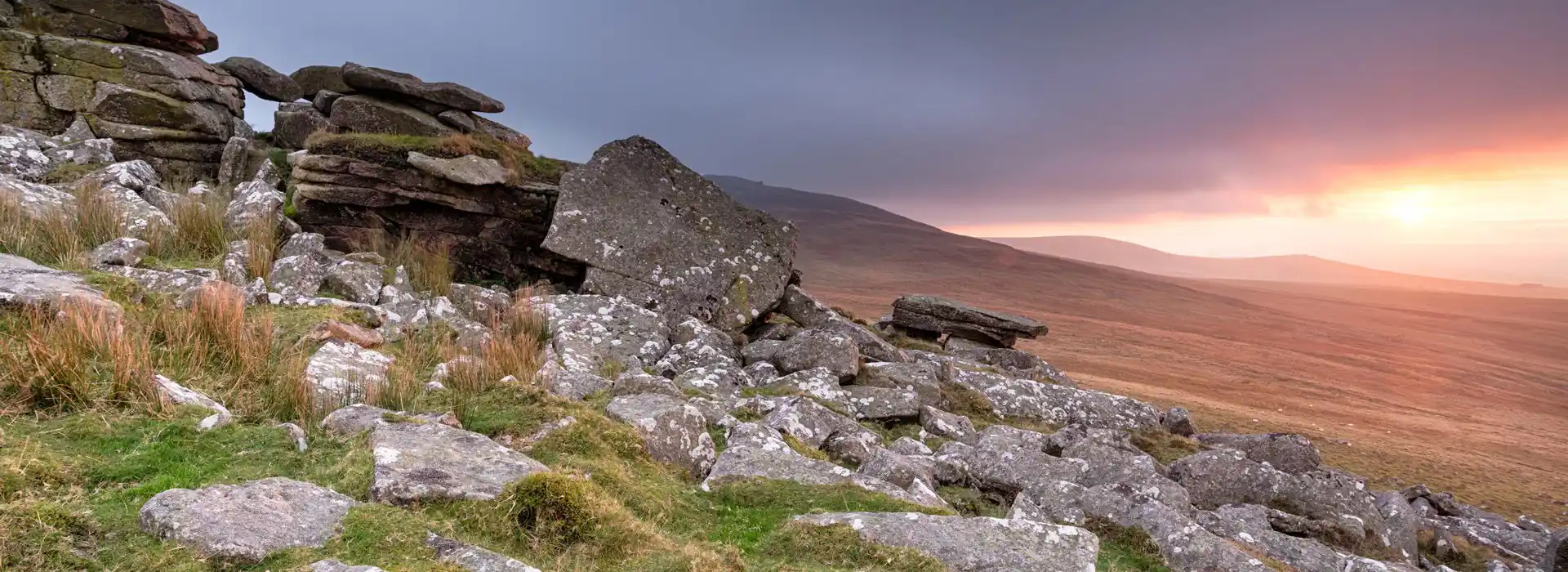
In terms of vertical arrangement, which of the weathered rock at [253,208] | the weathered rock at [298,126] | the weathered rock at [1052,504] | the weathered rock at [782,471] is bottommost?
the weathered rock at [1052,504]

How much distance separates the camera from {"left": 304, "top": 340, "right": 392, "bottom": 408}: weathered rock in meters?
5.22

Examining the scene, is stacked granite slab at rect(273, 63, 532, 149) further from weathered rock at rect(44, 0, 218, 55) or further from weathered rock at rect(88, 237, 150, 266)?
weathered rock at rect(88, 237, 150, 266)

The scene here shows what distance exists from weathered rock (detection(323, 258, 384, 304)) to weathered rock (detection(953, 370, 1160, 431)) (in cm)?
772

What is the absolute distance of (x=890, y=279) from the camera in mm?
71500

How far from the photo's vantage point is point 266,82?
72.2ft

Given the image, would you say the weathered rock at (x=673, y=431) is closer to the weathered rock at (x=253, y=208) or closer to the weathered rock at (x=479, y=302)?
the weathered rock at (x=479, y=302)

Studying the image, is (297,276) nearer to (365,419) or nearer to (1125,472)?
(365,419)

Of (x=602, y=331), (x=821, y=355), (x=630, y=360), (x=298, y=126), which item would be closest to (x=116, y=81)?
(x=298, y=126)

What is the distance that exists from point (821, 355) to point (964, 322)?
7165 millimetres

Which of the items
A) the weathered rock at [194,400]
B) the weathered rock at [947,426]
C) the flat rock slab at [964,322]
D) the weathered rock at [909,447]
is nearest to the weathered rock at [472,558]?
the weathered rock at [194,400]

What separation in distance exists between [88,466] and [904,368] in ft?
26.0

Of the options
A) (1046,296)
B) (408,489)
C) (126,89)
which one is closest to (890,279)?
(1046,296)

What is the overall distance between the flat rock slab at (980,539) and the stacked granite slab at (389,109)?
1398cm

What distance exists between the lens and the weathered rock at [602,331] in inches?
334
